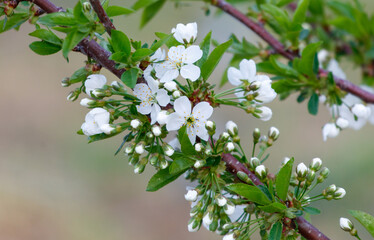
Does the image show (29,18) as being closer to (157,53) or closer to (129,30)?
(157,53)

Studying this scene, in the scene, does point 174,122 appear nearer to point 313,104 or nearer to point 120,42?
point 120,42

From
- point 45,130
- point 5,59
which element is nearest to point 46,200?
point 45,130

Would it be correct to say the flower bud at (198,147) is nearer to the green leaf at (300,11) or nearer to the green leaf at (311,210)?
the green leaf at (311,210)

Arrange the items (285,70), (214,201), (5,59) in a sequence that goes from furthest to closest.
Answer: (5,59), (285,70), (214,201)

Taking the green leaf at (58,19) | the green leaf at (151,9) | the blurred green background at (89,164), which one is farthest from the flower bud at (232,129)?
the blurred green background at (89,164)

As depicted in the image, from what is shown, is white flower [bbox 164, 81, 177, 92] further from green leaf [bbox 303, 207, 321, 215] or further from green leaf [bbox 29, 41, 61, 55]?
green leaf [bbox 303, 207, 321, 215]

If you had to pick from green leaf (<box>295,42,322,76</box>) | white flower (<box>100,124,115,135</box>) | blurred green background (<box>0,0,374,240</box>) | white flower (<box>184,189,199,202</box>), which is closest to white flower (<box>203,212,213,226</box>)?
white flower (<box>184,189,199,202</box>)
